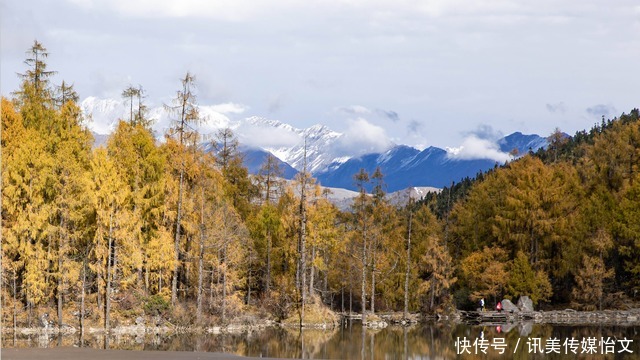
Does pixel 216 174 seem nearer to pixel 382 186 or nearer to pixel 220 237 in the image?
pixel 220 237

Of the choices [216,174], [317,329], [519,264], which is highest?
[216,174]

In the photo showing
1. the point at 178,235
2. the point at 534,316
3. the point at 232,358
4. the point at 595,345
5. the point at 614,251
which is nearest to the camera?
the point at 232,358

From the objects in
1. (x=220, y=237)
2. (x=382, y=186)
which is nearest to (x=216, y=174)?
(x=220, y=237)

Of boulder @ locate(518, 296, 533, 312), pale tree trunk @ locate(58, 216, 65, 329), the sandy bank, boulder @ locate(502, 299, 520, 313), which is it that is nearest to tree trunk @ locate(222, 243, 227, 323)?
pale tree trunk @ locate(58, 216, 65, 329)

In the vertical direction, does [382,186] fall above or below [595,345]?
above

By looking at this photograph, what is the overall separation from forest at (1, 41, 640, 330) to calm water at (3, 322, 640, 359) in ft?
22.1

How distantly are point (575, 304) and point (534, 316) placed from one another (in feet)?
17.2

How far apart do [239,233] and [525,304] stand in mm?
29214

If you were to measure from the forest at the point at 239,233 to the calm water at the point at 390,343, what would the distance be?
22.1 feet

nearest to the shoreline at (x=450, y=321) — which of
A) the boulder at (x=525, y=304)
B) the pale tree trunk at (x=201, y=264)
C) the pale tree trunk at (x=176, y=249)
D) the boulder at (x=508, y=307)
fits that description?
the boulder at (x=508, y=307)

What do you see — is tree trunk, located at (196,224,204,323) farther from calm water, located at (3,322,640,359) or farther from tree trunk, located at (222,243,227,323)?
calm water, located at (3,322,640,359)

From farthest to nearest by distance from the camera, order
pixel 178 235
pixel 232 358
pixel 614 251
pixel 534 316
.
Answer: pixel 614 251 → pixel 534 316 → pixel 178 235 → pixel 232 358

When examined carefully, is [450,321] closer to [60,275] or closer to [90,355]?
[60,275]

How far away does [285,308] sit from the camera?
61125 millimetres
